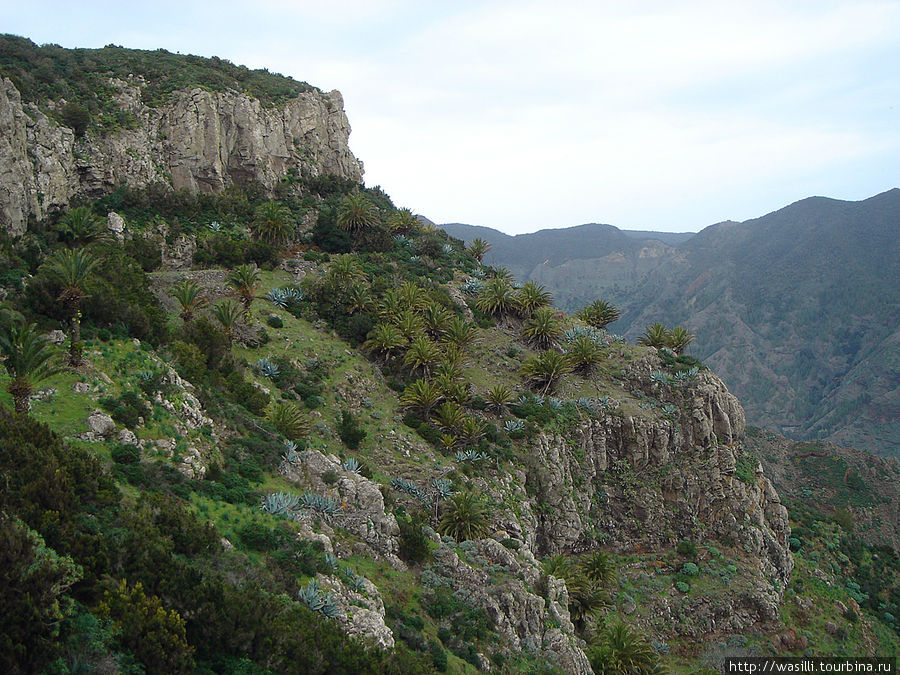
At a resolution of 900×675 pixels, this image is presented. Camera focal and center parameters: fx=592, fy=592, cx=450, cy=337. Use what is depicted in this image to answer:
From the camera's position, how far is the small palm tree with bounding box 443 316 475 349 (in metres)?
35.9

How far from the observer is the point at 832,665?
3098cm

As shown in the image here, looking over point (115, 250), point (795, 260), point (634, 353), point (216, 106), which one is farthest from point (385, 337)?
point (795, 260)

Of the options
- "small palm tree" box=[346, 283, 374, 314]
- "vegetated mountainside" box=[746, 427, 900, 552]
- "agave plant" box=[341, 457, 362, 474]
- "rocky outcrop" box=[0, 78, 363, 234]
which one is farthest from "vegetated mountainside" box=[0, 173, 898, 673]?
"vegetated mountainside" box=[746, 427, 900, 552]

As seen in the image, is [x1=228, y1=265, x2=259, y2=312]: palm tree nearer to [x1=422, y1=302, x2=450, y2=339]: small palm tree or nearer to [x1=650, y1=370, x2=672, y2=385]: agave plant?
[x1=422, y1=302, x2=450, y2=339]: small palm tree

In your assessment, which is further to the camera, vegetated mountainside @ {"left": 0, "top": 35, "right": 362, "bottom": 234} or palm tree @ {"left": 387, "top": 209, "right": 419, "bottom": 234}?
palm tree @ {"left": 387, "top": 209, "right": 419, "bottom": 234}

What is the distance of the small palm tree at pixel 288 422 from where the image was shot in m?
24.2

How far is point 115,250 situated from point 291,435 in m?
16.8

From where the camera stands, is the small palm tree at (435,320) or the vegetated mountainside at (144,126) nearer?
the vegetated mountainside at (144,126)

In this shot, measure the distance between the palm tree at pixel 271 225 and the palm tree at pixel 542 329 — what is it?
1861 centimetres

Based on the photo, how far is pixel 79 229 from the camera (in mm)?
32250

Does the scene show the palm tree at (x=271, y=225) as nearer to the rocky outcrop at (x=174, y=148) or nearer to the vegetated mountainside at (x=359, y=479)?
the vegetated mountainside at (x=359, y=479)

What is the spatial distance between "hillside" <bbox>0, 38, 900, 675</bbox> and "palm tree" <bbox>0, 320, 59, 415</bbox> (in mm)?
96

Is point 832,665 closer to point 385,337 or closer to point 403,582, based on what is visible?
point 403,582

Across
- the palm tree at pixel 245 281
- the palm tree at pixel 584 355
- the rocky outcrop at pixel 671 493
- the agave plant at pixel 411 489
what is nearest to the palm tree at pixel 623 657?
the agave plant at pixel 411 489
